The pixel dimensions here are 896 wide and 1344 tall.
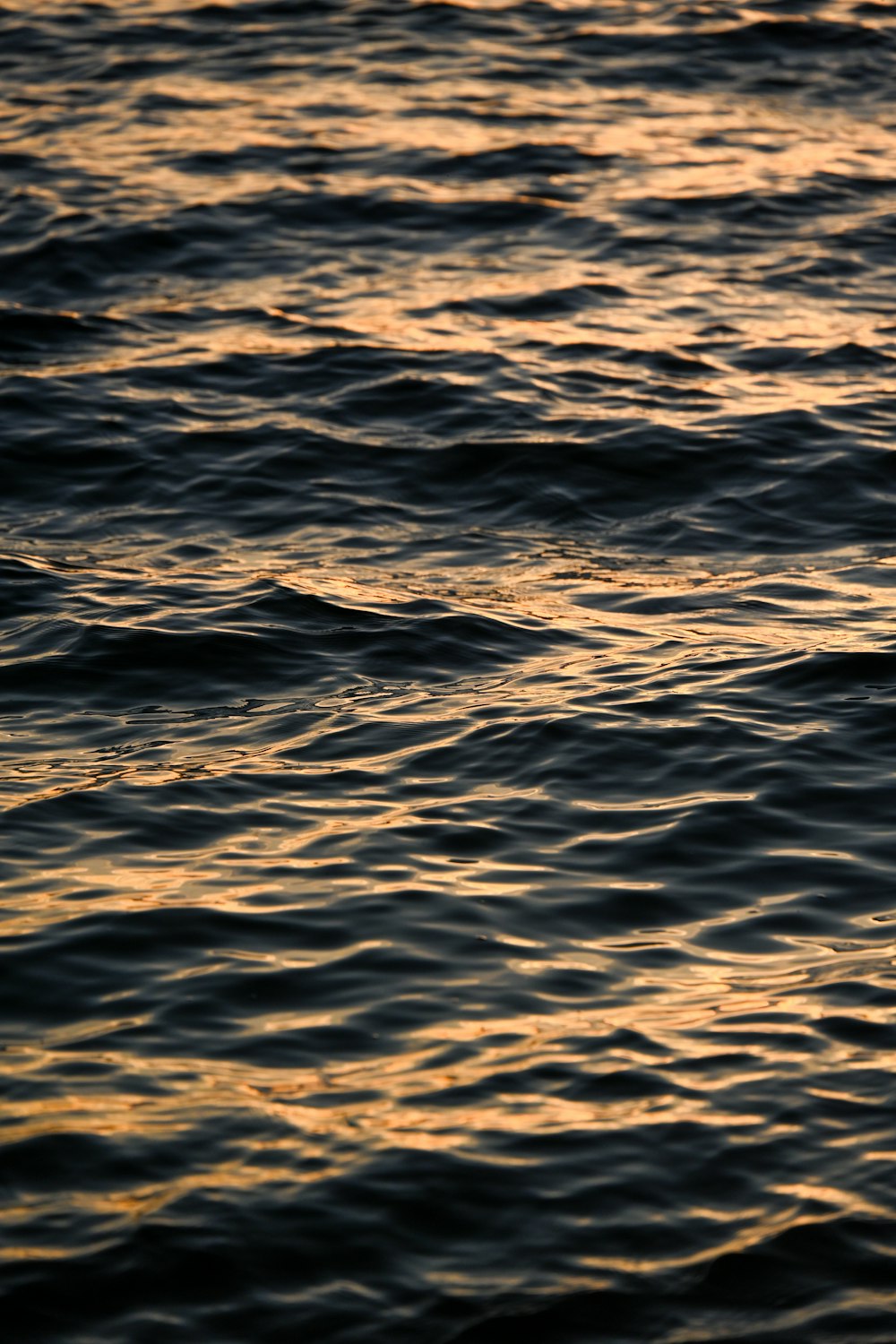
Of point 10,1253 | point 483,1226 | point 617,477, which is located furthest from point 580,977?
point 617,477

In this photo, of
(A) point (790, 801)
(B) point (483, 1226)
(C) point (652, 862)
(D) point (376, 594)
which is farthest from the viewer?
(D) point (376, 594)

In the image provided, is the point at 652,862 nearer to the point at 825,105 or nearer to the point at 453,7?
the point at 825,105

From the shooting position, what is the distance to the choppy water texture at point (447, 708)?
5746mm

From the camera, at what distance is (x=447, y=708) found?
9.47m

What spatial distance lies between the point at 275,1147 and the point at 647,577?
6.00 m

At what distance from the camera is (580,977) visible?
7.03 meters

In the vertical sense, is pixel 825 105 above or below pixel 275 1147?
above

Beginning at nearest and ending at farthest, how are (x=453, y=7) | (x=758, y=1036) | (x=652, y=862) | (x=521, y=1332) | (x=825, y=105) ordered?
1. (x=521, y=1332)
2. (x=758, y=1036)
3. (x=652, y=862)
4. (x=825, y=105)
5. (x=453, y=7)

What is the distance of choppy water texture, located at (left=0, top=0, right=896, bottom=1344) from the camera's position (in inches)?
226

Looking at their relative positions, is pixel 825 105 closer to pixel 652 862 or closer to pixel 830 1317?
pixel 652 862

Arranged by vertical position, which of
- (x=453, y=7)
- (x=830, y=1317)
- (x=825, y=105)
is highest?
(x=453, y=7)

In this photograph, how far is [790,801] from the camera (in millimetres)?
8461

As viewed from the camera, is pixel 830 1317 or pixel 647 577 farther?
pixel 647 577

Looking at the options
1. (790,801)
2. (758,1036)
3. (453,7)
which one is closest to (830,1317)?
(758,1036)
